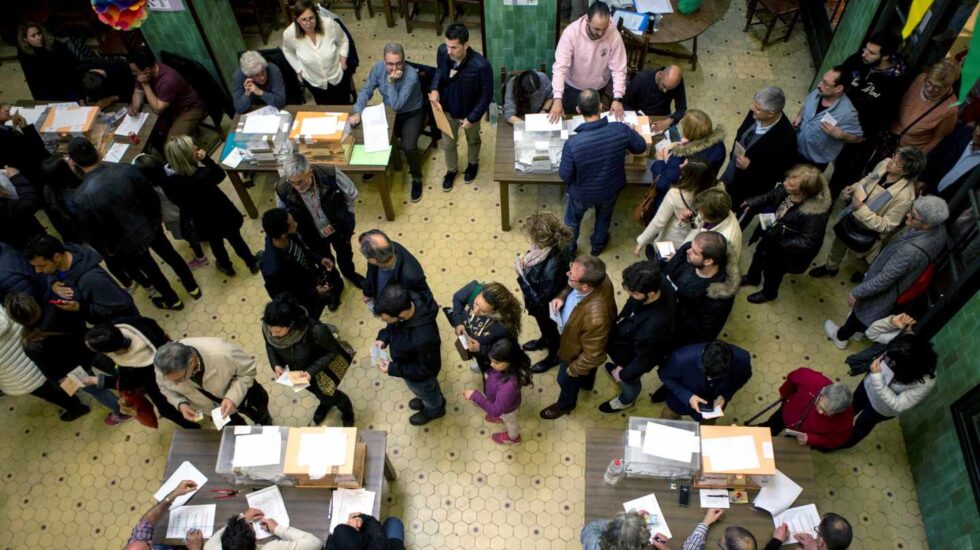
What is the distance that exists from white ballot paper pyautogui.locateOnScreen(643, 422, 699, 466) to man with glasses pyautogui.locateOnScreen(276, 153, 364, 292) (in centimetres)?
317

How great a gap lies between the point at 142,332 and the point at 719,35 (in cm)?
824

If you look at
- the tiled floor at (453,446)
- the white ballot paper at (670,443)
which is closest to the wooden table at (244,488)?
the tiled floor at (453,446)

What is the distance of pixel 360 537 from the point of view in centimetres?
347

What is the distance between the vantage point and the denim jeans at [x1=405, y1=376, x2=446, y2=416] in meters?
4.92

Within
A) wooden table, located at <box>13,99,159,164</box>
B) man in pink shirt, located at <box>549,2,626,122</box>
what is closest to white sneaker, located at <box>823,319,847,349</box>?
man in pink shirt, located at <box>549,2,626,122</box>

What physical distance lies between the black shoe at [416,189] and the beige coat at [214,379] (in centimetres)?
311

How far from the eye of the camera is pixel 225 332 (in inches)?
244

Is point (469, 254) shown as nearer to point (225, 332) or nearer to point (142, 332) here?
point (225, 332)

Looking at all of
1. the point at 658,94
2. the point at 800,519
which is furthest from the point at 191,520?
the point at 658,94

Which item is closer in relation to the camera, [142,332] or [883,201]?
[142,332]

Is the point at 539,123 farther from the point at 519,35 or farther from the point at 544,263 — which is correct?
the point at 544,263

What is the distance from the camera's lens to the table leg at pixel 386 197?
6.53 m

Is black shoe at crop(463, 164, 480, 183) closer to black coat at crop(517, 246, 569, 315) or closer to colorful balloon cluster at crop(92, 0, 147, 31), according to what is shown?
black coat at crop(517, 246, 569, 315)

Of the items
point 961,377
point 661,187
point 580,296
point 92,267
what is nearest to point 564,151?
point 661,187
